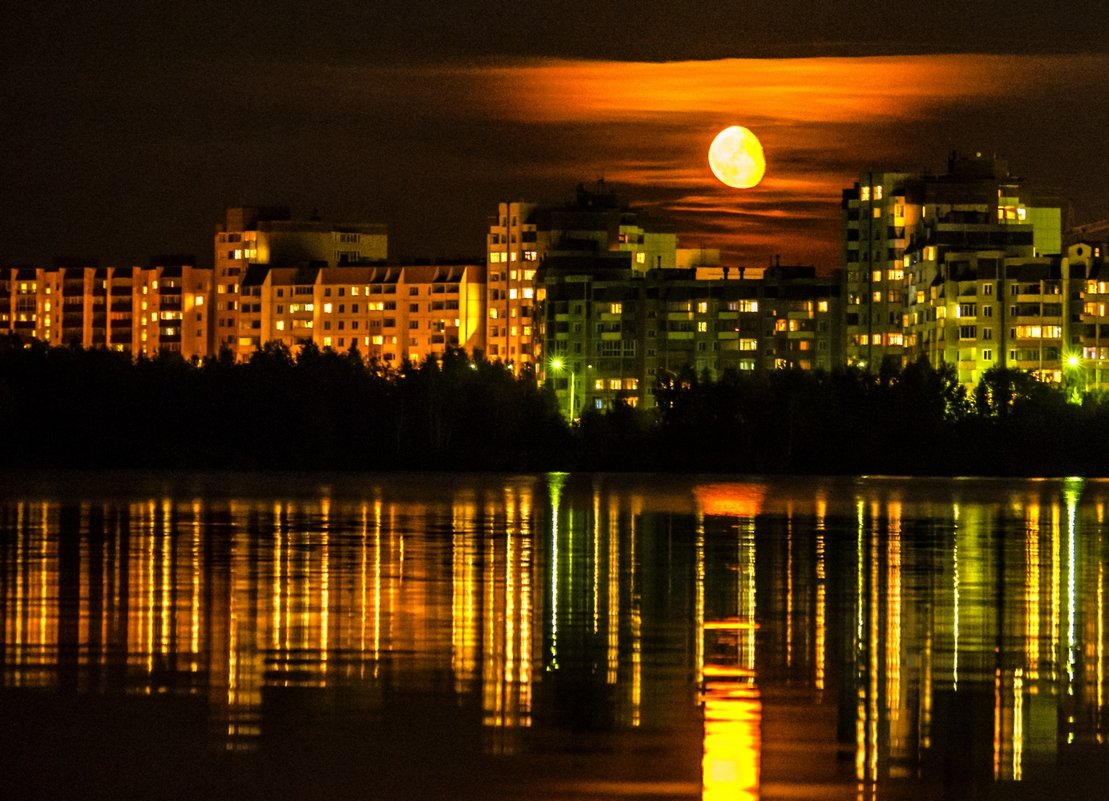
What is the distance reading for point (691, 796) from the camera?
16.5 metres

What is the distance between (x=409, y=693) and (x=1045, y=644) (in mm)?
8424

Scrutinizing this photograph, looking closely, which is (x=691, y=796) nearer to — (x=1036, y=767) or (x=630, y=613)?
(x=1036, y=767)

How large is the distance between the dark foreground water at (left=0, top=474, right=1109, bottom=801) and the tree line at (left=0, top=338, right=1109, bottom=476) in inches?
3705

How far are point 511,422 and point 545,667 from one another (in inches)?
5110

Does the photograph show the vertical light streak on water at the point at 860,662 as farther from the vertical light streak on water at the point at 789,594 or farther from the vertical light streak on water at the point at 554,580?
the vertical light streak on water at the point at 554,580

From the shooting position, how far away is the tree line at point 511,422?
142 meters

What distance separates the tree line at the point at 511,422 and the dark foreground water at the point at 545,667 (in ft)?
309

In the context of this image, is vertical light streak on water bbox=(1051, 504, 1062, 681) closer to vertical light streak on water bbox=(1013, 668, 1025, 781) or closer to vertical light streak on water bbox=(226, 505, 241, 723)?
vertical light streak on water bbox=(1013, 668, 1025, 781)

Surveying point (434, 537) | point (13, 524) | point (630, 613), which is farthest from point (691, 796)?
point (13, 524)

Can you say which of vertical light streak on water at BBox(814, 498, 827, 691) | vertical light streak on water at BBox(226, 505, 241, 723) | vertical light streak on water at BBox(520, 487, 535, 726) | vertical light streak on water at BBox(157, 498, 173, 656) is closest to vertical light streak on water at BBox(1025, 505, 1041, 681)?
vertical light streak on water at BBox(814, 498, 827, 691)

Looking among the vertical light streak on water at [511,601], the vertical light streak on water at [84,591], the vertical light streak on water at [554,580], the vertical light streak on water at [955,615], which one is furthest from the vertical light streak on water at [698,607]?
the vertical light streak on water at [84,591]

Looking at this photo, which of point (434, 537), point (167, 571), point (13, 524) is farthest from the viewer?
point (13, 524)

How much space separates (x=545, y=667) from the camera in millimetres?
23609

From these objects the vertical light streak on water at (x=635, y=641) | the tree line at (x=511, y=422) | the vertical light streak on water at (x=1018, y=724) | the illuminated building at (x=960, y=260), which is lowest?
the vertical light streak on water at (x=1018, y=724)
